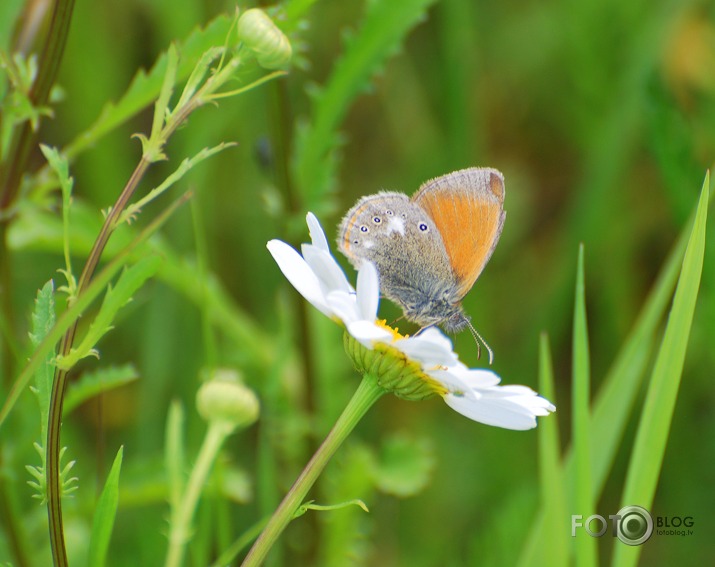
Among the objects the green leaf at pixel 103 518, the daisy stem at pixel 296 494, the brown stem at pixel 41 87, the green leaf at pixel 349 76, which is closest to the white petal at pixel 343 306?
the daisy stem at pixel 296 494

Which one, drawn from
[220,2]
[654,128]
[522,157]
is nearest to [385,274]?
[654,128]

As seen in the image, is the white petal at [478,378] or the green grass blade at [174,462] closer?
the white petal at [478,378]

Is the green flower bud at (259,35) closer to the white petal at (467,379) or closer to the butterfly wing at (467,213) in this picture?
the white petal at (467,379)

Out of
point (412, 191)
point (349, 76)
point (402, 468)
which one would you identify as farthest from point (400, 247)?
point (412, 191)

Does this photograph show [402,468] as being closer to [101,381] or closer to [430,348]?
[101,381]

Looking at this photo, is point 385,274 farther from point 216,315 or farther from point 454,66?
point 454,66

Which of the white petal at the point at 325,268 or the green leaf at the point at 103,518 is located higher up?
the white petal at the point at 325,268

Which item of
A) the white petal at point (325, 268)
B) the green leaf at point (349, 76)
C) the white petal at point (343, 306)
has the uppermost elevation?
the green leaf at point (349, 76)
